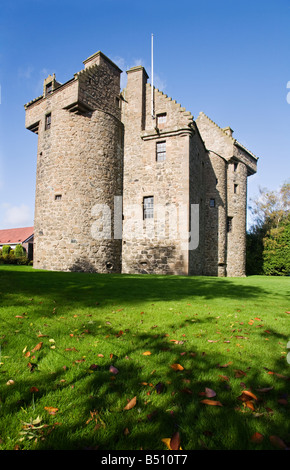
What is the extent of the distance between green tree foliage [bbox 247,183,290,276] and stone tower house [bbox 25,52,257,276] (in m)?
12.6

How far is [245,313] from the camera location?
536cm

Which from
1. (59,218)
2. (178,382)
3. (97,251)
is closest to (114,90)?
(59,218)

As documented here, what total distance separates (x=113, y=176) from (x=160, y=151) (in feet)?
11.8

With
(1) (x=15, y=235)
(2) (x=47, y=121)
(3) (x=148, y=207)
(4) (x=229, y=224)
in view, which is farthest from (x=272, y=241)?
(1) (x=15, y=235)

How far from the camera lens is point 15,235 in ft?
139

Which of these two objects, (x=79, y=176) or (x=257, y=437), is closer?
(x=257, y=437)

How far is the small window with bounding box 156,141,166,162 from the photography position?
55.5ft

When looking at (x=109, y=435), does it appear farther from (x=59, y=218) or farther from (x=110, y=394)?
(x=59, y=218)

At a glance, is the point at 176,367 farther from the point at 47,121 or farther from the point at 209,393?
the point at 47,121

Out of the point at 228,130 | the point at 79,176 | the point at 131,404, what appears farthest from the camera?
the point at 228,130

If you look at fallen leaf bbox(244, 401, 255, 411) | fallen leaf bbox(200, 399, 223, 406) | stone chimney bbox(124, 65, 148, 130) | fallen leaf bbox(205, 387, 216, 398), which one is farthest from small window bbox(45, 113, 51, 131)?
fallen leaf bbox(244, 401, 255, 411)

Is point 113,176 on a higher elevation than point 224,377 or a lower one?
higher

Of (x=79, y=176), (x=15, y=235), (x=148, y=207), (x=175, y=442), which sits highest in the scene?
(x=79, y=176)

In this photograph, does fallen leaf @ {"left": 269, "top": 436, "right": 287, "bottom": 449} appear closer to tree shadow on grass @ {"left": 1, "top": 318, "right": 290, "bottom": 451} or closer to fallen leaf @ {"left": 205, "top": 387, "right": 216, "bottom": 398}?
tree shadow on grass @ {"left": 1, "top": 318, "right": 290, "bottom": 451}
